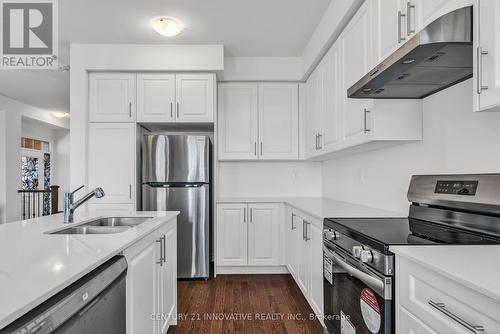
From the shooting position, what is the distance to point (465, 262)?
3.09ft

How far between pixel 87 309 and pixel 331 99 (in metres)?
2.36

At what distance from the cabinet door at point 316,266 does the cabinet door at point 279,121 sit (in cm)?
155

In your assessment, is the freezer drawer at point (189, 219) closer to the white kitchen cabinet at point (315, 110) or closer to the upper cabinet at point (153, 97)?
the upper cabinet at point (153, 97)

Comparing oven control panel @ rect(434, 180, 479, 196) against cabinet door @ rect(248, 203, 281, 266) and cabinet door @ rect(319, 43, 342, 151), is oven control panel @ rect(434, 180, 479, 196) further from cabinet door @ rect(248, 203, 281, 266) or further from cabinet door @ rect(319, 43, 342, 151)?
cabinet door @ rect(248, 203, 281, 266)

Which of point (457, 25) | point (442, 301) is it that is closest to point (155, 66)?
point (457, 25)

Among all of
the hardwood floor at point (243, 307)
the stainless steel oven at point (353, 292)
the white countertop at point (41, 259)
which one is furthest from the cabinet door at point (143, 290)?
the stainless steel oven at point (353, 292)

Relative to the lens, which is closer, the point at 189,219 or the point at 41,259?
the point at 41,259

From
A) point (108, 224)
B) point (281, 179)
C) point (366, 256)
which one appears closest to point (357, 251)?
point (366, 256)

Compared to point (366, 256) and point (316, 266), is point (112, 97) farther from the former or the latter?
point (366, 256)

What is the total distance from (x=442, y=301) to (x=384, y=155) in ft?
5.36

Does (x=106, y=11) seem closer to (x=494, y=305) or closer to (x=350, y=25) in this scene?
(x=350, y=25)

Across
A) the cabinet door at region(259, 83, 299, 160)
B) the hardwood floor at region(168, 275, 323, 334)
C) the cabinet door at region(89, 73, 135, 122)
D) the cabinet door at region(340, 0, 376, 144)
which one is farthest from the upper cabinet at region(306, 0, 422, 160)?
the cabinet door at region(89, 73, 135, 122)

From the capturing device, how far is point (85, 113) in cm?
335

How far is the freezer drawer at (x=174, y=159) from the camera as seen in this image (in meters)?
3.41
